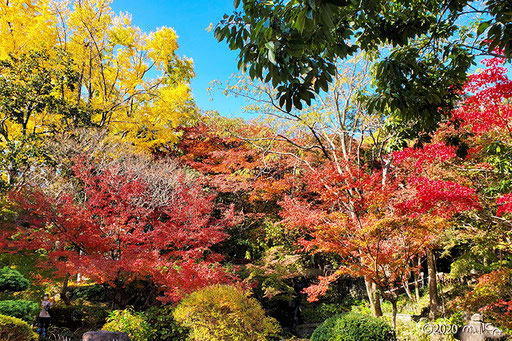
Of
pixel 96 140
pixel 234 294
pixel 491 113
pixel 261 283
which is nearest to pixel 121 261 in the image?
pixel 234 294

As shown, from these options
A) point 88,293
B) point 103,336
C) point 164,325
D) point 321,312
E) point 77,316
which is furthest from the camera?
point 321,312

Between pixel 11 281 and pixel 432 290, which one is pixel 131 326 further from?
pixel 432 290

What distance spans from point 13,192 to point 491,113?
11.1 m

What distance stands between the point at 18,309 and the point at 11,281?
1354 millimetres

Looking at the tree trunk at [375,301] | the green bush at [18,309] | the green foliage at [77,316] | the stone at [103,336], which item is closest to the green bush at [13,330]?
the stone at [103,336]

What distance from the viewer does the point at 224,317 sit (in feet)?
18.1

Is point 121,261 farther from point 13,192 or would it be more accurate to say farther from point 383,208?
point 383,208

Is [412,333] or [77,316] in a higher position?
[77,316]

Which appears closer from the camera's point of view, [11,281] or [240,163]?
[11,281]

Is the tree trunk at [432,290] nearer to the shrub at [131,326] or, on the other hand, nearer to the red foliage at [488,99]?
the red foliage at [488,99]

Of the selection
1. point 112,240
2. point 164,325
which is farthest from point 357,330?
point 112,240

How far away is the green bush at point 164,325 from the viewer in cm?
686

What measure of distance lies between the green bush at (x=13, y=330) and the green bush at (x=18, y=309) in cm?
165

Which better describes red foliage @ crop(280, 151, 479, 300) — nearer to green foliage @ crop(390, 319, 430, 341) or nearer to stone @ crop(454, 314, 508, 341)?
green foliage @ crop(390, 319, 430, 341)
